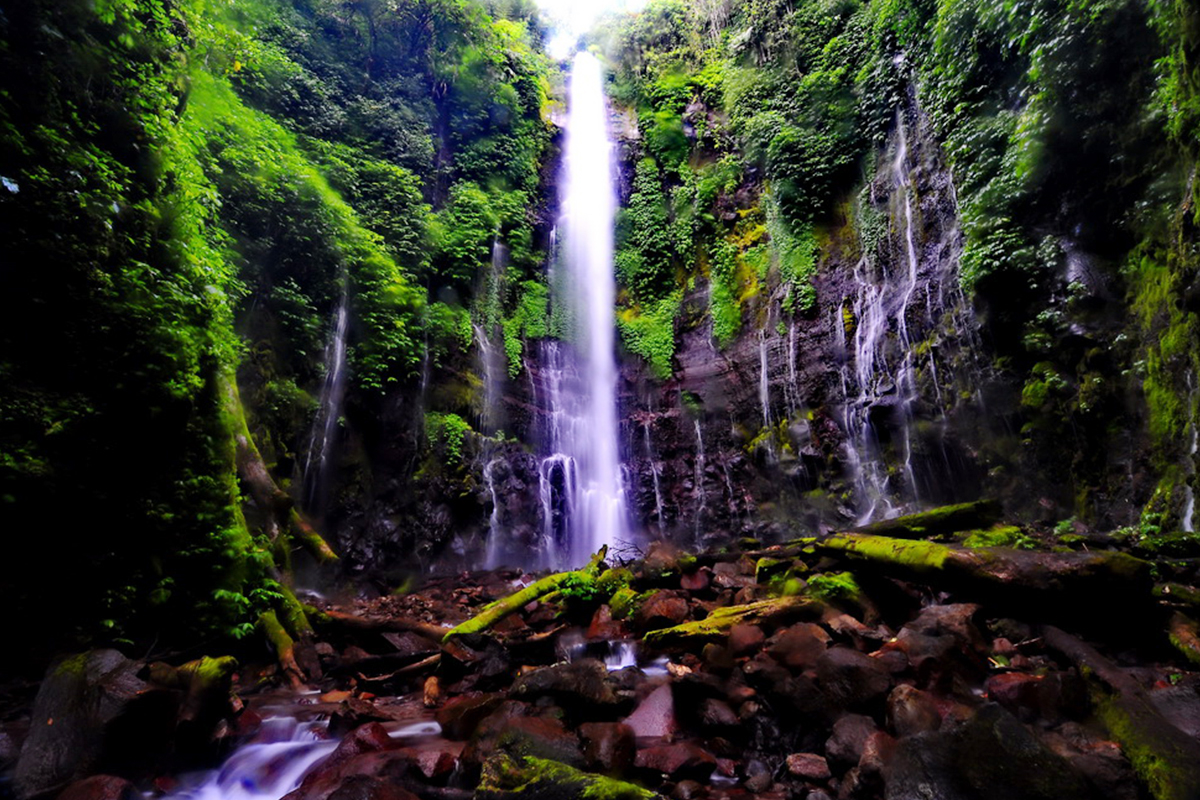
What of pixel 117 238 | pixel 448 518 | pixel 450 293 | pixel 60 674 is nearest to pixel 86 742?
pixel 60 674

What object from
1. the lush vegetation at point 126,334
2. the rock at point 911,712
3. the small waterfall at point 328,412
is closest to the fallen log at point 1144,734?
the rock at point 911,712

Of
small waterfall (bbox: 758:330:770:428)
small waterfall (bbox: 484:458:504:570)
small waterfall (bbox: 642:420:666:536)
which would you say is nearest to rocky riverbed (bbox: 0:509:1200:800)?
small waterfall (bbox: 484:458:504:570)

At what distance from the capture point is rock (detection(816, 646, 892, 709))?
2811mm

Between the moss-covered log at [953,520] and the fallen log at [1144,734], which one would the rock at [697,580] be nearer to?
the moss-covered log at [953,520]

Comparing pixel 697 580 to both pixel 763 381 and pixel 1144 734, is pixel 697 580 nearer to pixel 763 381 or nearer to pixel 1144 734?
pixel 1144 734

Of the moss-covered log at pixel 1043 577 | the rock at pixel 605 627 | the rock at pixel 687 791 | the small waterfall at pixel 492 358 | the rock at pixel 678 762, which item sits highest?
the small waterfall at pixel 492 358

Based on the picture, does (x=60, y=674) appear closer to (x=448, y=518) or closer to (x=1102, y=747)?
(x=1102, y=747)

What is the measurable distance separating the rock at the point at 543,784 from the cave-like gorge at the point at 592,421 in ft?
0.08

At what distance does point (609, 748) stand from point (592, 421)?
13065 mm

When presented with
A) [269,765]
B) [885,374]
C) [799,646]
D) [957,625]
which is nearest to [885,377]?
[885,374]

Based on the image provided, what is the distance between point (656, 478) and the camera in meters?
14.5

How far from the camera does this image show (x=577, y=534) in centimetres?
1374

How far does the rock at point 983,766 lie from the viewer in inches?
75.0

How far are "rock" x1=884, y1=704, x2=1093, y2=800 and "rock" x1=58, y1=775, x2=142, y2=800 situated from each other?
147 inches
